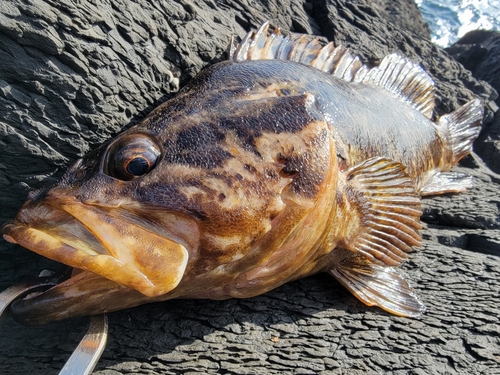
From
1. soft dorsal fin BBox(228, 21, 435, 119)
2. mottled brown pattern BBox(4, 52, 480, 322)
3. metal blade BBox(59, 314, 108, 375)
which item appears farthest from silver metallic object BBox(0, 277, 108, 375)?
soft dorsal fin BBox(228, 21, 435, 119)

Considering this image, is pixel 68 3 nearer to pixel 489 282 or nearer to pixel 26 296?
pixel 26 296

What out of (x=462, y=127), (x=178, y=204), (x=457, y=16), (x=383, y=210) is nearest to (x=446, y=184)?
(x=462, y=127)

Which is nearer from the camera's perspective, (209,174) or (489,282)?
(209,174)

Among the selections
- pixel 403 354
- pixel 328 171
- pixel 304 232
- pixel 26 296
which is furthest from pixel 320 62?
pixel 26 296

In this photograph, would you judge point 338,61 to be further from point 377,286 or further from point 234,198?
point 234,198

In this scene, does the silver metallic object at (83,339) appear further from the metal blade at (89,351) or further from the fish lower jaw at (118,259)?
the fish lower jaw at (118,259)

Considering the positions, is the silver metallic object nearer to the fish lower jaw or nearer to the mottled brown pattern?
the mottled brown pattern

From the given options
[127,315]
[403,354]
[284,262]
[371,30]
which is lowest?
[127,315]
